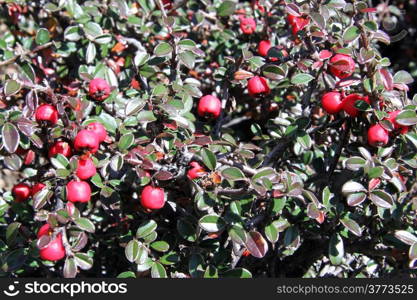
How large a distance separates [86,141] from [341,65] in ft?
3.02

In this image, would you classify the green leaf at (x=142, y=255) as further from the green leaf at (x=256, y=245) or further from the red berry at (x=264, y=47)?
the red berry at (x=264, y=47)

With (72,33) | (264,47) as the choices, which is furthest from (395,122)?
(72,33)

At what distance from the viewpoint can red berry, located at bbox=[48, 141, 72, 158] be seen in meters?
1.83

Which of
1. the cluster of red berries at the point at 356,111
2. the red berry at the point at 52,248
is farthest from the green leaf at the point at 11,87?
the cluster of red berries at the point at 356,111

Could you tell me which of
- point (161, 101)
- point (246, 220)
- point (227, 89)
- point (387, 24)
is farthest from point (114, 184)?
point (387, 24)

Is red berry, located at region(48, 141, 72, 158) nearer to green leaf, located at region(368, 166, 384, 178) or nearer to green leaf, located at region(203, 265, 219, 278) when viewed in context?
green leaf, located at region(203, 265, 219, 278)

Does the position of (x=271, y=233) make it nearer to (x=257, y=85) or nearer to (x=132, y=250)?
(x=132, y=250)

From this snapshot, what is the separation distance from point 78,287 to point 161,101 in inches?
29.2

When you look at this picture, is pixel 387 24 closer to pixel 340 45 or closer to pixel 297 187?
pixel 340 45

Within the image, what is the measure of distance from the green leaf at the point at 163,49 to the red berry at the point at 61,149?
0.48m

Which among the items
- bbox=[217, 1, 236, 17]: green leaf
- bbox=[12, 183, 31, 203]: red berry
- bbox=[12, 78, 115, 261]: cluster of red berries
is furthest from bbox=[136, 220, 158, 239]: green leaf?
bbox=[217, 1, 236, 17]: green leaf

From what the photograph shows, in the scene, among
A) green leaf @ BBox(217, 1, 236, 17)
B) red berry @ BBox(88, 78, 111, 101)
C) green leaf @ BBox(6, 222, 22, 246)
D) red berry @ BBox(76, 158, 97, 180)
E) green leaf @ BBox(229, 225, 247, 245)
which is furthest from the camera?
green leaf @ BBox(217, 1, 236, 17)

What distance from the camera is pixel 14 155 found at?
195 centimetres

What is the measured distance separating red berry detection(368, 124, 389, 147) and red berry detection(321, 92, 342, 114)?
0.48 ft
